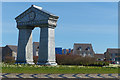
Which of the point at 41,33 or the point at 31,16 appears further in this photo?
the point at 31,16

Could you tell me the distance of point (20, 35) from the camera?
108 ft

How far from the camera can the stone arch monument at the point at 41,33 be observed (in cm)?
3019

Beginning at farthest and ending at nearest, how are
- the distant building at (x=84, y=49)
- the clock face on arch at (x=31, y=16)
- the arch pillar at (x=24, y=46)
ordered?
the distant building at (x=84, y=49), the arch pillar at (x=24, y=46), the clock face on arch at (x=31, y=16)

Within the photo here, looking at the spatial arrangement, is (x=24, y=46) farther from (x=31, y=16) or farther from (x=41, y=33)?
(x=31, y=16)

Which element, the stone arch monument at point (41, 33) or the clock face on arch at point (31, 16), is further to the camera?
the clock face on arch at point (31, 16)

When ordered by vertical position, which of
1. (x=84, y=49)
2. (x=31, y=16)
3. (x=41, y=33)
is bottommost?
(x=84, y=49)

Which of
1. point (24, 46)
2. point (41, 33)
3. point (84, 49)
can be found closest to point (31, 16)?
point (41, 33)

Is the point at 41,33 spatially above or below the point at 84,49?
above

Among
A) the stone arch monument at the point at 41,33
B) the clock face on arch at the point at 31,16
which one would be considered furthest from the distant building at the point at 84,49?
the clock face on arch at the point at 31,16

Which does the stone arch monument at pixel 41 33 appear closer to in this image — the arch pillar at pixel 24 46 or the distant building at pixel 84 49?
the arch pillar at pixel 24 46

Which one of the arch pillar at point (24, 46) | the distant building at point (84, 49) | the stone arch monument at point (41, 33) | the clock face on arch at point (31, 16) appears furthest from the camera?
the distant building at point (84, 49)

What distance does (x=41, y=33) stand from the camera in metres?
30.9

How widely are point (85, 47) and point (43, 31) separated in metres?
52.5

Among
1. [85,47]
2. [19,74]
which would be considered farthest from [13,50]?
[19,74]
